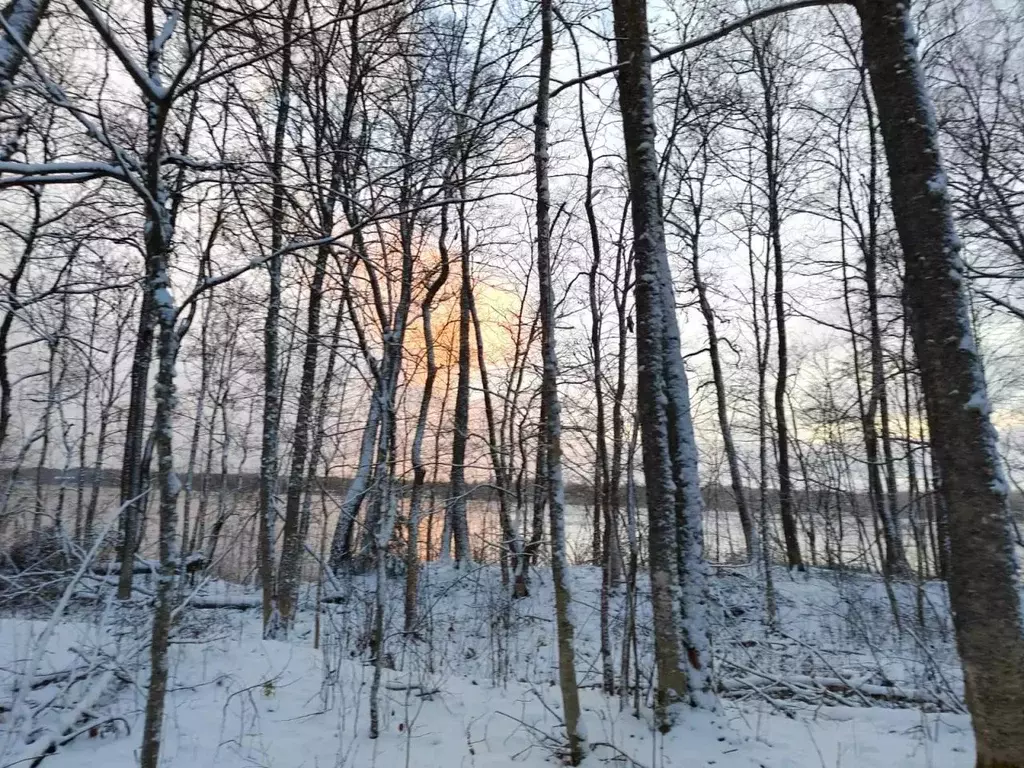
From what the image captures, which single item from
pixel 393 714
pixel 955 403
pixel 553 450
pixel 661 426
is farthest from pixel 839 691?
pixel 393 714

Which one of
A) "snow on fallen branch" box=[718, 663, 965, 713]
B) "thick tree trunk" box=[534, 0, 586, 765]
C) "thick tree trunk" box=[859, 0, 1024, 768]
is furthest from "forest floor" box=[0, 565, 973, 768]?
"thick tree trunk" box=[859, 0, 1024, 768]

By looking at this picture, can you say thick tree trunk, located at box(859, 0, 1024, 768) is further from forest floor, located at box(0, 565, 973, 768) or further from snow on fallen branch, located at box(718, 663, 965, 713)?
snow on fallen branch, located at box(718, 663, 965, 713)

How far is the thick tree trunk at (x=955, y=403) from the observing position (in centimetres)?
325

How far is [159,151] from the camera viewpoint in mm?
3123

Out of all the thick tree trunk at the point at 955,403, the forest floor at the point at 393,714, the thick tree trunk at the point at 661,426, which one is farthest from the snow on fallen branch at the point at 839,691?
the thick tree trunk at the point at 955,403

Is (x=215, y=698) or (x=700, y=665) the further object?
(x=215, y=698)

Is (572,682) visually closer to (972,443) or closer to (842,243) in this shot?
Result: (972,443)

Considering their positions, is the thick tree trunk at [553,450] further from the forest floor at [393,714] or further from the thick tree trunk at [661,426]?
the thick tree trunk at [661,426]

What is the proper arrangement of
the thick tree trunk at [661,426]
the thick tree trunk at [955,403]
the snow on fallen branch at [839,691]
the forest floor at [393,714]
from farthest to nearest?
the snow on fallen branch at [839,691]
the thick tree trunk at [661,426]
the forest floor at [393,714]
the thick tree trunk at [955,403]

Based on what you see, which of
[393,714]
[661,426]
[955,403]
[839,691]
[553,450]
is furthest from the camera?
[839,691]

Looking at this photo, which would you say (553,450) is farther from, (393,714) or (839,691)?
(839,691)

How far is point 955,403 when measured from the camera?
3.50 meters

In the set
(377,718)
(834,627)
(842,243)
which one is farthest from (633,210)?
(842,243)

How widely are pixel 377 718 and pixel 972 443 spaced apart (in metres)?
4.87
